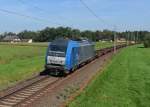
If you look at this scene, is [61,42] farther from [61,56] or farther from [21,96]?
[21,96]

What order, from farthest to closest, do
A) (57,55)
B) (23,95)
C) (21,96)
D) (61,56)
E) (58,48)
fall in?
1. (58,48)
2. (57,55)
3. (61,56)
4. (23,95)
5. (21,96)

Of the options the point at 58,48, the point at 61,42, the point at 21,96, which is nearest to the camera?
the point at 21,96

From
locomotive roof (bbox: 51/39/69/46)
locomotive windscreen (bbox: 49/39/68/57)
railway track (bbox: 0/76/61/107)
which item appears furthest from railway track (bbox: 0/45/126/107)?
locomotive roof (bbox: 51/39/69/46)

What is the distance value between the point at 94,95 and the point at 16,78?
32.8ft

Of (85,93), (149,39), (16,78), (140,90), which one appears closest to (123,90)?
(140,90)

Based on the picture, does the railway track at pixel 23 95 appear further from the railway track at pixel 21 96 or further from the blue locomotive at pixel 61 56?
the blue locomotive at pixel 61 56

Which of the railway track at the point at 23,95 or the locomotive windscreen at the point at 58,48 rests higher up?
the locomotive windscreen at the point at 58,48

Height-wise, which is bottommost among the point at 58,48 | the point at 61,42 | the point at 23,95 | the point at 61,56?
the point at 23,95

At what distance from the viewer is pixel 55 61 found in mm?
27938

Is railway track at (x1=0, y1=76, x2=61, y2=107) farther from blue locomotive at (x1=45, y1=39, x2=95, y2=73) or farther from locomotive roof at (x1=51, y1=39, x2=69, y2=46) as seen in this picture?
locomotive roof at (x1=51, y1=39, x2=69, y2=46)

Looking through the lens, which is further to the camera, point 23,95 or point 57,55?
point 57,55

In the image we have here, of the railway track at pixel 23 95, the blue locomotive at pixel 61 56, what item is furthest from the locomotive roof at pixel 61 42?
the railway track at pixel 23 95

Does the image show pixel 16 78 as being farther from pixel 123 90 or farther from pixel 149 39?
pixel 149 39

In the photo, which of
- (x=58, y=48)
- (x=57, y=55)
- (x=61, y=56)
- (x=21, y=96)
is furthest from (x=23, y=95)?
(x=58, y=48)
